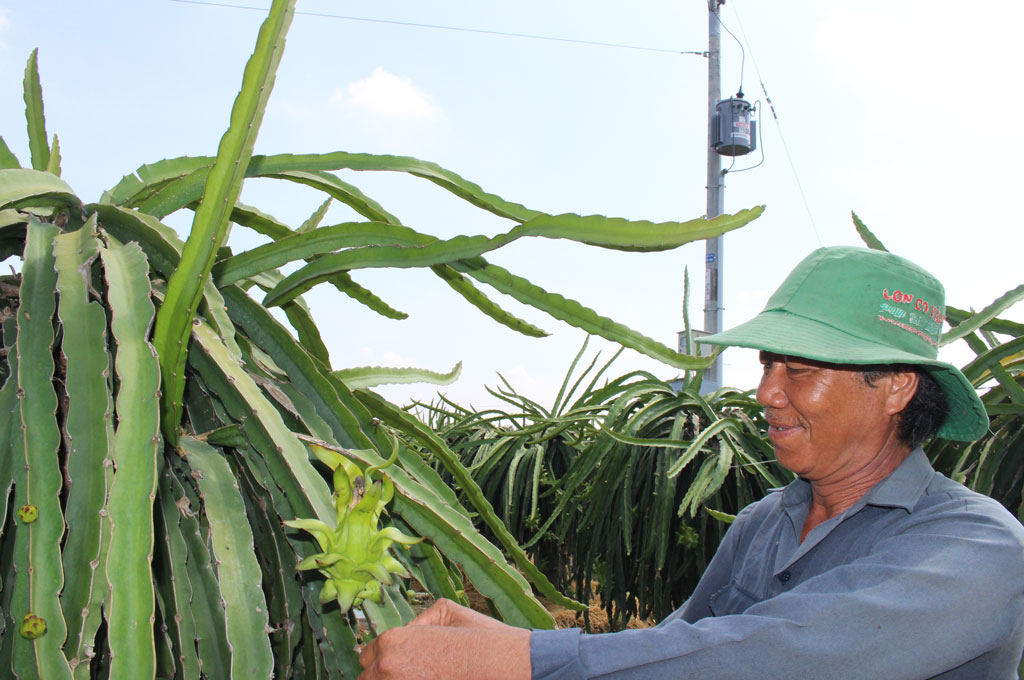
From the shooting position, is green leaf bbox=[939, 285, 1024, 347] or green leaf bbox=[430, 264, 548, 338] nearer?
green leaf bbox=[430, 264, 548, 338]

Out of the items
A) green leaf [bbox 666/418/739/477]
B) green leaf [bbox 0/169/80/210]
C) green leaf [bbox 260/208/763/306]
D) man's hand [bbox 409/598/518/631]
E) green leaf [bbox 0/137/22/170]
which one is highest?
green leaf [bbox 0/137/22/170]

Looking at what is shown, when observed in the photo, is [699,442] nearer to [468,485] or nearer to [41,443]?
[468,485]

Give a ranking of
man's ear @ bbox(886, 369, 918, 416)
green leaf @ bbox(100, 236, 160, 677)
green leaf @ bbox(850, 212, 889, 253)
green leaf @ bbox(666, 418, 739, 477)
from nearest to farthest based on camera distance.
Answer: green leaf @ bbox(100, 236, 160, 677), man's ear @ bbox(886, 369, 918, 416), green leaf @ bbox(850, 212, 889, 253), green leaf @ bbox(666, 418, 739, 477)

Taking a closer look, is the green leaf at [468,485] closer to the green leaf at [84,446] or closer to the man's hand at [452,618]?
the man's hand at [452,618]

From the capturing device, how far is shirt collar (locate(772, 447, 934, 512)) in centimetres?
94

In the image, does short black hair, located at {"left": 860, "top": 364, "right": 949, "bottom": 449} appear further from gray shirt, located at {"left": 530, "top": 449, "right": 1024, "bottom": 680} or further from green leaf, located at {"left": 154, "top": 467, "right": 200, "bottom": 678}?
green leaf, located at {"left": 154, "top": 467, "right": 200, "bottom": 678}

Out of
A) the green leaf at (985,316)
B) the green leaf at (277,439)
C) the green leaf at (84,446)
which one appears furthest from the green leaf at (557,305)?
the green leaf at (985,316)

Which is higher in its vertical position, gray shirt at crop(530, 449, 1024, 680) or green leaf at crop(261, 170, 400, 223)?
green leaf at crop(261, 170, 400, 223)

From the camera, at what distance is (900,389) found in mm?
1035

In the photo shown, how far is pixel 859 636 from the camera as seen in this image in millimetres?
680

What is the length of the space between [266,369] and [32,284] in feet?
0.88

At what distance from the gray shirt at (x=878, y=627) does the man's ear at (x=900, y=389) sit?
170 mm

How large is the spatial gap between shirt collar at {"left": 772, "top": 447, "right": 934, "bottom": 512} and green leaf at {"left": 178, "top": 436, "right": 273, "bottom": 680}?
0.73 meters

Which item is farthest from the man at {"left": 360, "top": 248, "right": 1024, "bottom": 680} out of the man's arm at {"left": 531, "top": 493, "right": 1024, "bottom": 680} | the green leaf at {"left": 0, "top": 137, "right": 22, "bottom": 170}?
the green leaf at {"left": 0, "top": 137, "right": 22, "bottom": 170}
